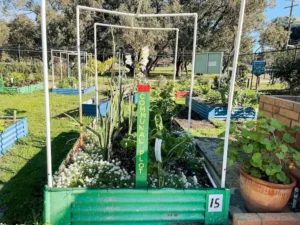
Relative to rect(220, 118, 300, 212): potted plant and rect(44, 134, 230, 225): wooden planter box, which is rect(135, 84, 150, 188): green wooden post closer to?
rect(44, 134, 230, 225): wooden planter box

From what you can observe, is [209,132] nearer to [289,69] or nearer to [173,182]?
[173,182]

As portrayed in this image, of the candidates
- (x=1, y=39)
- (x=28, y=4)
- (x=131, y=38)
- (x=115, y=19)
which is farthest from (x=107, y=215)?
(x=28, y=4)

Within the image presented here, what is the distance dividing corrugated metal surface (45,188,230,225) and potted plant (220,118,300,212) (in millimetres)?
237

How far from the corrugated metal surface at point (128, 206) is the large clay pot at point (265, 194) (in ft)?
0.71

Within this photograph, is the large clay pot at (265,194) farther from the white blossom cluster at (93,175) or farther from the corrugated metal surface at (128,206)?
the white blossom cluster at (93,175)

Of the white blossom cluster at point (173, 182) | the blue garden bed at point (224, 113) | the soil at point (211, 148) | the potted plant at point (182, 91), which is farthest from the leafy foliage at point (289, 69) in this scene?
the white blossom cluster at point (173, 182)

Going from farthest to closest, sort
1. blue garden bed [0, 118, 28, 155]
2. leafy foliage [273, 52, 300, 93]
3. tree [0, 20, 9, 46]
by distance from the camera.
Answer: tree [0, 20, 9, 46] < leafy foliage [273, 52, 300, 93] < blue garden bed [0, 118, 28, 155]

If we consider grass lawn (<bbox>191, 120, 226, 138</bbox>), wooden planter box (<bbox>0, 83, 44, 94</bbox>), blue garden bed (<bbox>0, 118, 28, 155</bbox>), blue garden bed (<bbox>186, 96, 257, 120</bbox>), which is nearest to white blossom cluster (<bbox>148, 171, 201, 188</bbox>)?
grass lawn (<bbox>191, 120, 226, 138</bbox>)

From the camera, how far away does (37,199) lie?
2.44 m

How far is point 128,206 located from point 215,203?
645 mm

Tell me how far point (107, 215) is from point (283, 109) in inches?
75.6

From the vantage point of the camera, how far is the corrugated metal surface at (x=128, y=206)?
1713mm

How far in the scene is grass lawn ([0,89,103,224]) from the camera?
2257 millimetres

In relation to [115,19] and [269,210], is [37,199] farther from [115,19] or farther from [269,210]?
[115,19]
